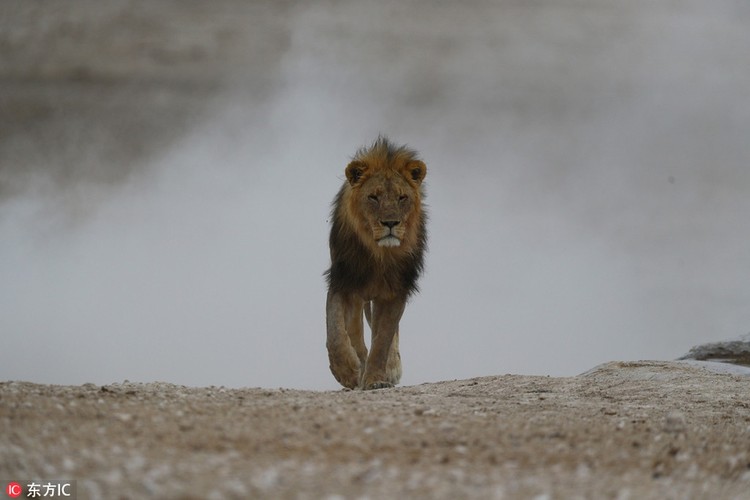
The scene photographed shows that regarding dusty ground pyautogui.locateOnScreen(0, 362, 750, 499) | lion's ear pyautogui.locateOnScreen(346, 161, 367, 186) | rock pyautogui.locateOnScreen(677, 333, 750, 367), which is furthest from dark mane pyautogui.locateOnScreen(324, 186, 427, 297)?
rock pyautogui.locateOnScreen(677, 333, 750, 367)

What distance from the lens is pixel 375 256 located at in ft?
29.8

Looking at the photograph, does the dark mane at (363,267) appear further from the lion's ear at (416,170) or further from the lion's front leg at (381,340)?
→ the lion's ear at (416,170)

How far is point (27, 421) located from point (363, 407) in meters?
1.89

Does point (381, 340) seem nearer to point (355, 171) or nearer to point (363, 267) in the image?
point (363, 267)

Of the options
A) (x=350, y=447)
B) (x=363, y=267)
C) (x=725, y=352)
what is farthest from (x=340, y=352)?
(x=725, y=352)

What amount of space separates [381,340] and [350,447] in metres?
4.41

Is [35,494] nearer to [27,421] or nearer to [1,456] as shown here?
[1,456]

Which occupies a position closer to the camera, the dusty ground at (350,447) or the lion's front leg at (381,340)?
the dusty ground at (350,447)

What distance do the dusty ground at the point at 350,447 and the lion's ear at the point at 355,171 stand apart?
2483mm

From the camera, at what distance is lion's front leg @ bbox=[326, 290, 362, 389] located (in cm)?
877

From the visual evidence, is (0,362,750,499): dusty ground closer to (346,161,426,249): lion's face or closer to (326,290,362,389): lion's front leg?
(326,290,362,389): lion's front leg

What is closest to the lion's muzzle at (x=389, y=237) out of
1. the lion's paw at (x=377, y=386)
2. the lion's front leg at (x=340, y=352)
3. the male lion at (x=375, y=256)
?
the male lion at (x=375, y=256)

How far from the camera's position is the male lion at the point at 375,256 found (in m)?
8.87

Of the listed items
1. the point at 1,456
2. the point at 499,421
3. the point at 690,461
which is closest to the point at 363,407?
the point at 499,421
